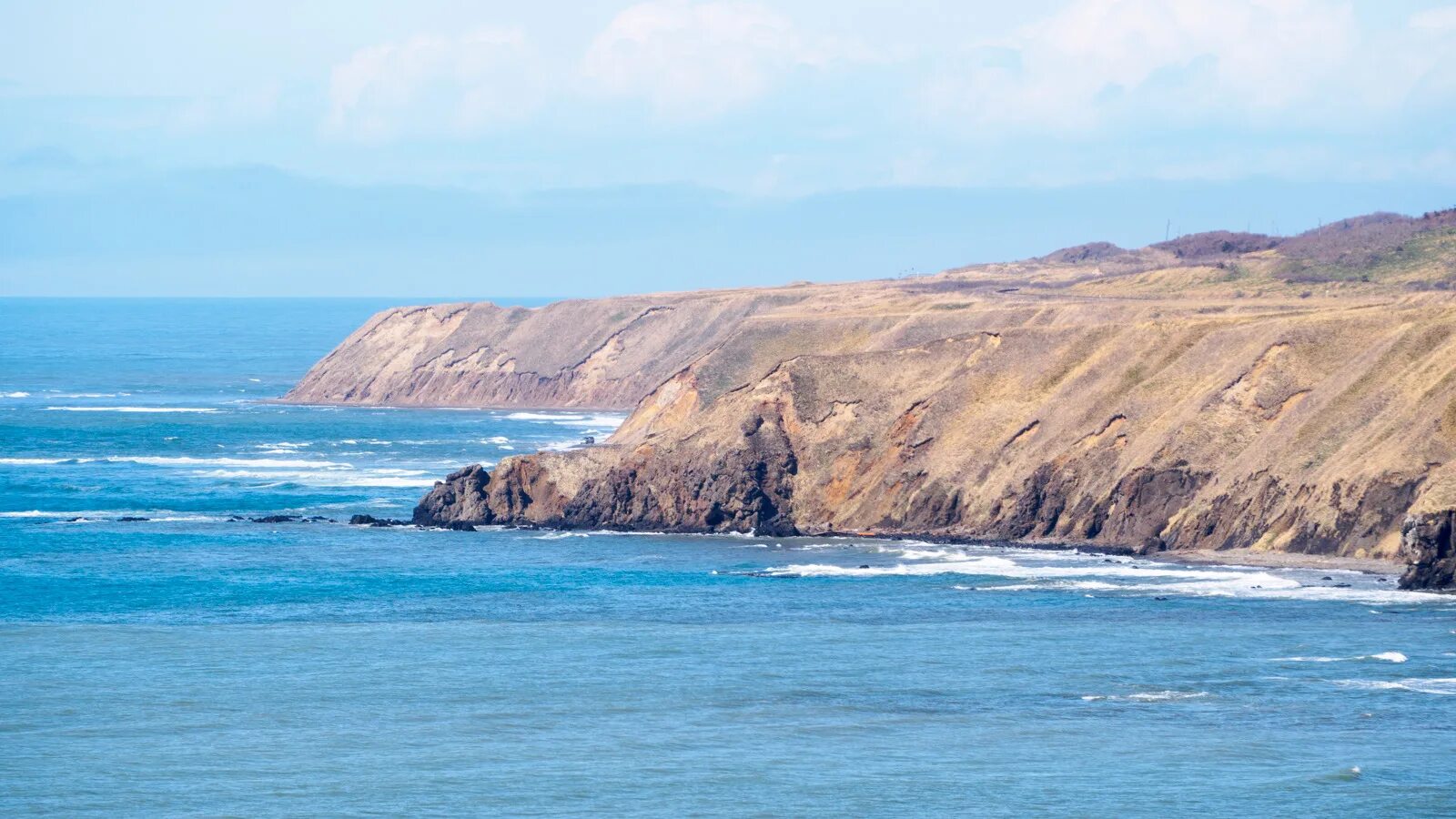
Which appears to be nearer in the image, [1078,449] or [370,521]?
[1078,449]

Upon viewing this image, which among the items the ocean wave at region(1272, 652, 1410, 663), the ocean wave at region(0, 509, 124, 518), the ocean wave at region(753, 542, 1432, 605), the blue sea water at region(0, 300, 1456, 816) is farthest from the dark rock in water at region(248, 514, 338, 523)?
the ocean wave at region(1272, 652, 1410, 663)

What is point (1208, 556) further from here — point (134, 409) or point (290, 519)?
point (134, 409)

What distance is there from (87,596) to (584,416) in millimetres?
93686

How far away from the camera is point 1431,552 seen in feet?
237

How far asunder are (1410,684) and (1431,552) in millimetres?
15687

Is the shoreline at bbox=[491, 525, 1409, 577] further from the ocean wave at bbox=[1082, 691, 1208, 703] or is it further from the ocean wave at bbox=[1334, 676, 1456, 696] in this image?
the ocean wave at bbox=[1082, 691, 1208, 703]

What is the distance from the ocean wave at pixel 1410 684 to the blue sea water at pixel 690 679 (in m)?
0.14

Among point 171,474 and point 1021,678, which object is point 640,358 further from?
point 1021,678

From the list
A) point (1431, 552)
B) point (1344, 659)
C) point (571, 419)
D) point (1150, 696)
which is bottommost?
point (1150, 696)

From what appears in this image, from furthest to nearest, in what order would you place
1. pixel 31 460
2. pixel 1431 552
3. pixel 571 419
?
pixel 571 419, pixel 31 460, pixel 1431 552

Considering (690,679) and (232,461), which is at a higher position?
(232,461)

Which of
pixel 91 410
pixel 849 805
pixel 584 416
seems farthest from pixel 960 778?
pixel 91 410

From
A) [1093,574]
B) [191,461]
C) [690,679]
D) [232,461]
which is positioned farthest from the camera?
[191,461]

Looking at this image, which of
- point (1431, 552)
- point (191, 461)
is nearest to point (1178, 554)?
point (1431, 552)
